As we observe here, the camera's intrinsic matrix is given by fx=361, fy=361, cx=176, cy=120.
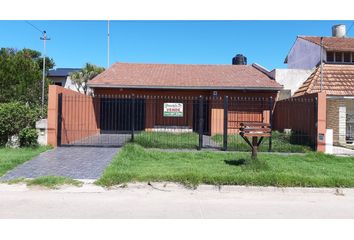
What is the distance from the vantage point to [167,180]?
8.00 m

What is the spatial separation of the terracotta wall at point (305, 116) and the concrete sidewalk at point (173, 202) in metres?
5.27

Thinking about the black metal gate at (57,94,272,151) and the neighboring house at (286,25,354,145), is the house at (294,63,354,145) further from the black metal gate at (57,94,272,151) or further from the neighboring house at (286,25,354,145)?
the black metal gate at (57,94,272,151)

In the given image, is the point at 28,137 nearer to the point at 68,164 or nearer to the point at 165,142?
the point at 68,164

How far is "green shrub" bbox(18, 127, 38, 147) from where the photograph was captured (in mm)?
12109

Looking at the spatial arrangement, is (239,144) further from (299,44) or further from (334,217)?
(299,44)

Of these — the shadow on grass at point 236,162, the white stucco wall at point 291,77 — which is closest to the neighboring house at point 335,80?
the white stucco wall at point 291,77

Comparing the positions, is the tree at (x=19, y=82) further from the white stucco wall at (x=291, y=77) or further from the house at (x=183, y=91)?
the white stucco wall at (x=291, y=77)

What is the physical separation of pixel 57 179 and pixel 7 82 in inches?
656

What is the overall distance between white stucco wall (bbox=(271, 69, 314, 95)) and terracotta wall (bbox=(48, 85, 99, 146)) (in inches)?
406

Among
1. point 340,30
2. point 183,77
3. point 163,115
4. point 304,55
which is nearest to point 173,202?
point 163,115

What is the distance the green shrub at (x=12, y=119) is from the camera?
472 inches

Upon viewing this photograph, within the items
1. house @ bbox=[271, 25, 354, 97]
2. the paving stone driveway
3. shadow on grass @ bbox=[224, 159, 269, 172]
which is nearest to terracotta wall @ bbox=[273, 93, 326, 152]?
house @ bbox=[271, 25, 354, 97]
